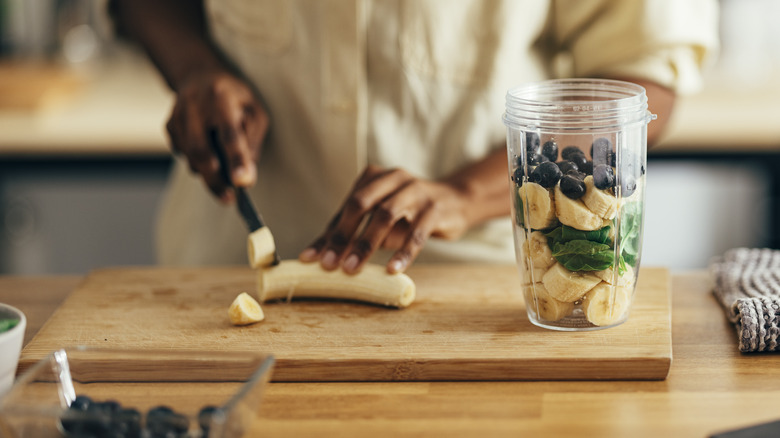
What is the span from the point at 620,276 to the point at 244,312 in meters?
0.42

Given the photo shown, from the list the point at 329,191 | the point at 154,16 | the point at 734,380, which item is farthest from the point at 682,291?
the point at 154,16

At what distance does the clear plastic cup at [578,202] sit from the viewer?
2.86 ft

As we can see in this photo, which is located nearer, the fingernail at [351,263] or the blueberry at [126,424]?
the blueberry at [126,424]

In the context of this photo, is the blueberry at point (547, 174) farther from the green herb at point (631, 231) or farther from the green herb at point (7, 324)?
the green herb at point (7, 324)

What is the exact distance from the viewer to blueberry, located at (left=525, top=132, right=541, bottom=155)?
91cm

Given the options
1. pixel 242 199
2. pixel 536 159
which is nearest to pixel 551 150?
pixel 536 159

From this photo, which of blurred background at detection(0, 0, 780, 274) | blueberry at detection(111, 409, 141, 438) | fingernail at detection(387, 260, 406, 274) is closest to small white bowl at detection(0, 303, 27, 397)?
blueberry at detection(111, 409, 141, 438)

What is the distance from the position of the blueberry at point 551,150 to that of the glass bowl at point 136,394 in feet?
1.20

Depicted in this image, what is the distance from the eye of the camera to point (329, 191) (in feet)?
4.31

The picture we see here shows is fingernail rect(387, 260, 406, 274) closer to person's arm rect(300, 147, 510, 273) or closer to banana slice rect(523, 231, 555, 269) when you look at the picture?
person's arm rect(300, 147, 510, 273)

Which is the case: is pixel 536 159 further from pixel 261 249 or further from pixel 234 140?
pixel 234 140

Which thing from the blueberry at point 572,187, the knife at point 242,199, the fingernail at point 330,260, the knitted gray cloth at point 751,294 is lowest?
the knitted gray cloth at point 751,294

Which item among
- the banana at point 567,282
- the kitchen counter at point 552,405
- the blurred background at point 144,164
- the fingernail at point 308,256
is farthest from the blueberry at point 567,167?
the blurred background at point 144,164

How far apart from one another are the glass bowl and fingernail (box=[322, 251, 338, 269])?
0.30 meters
